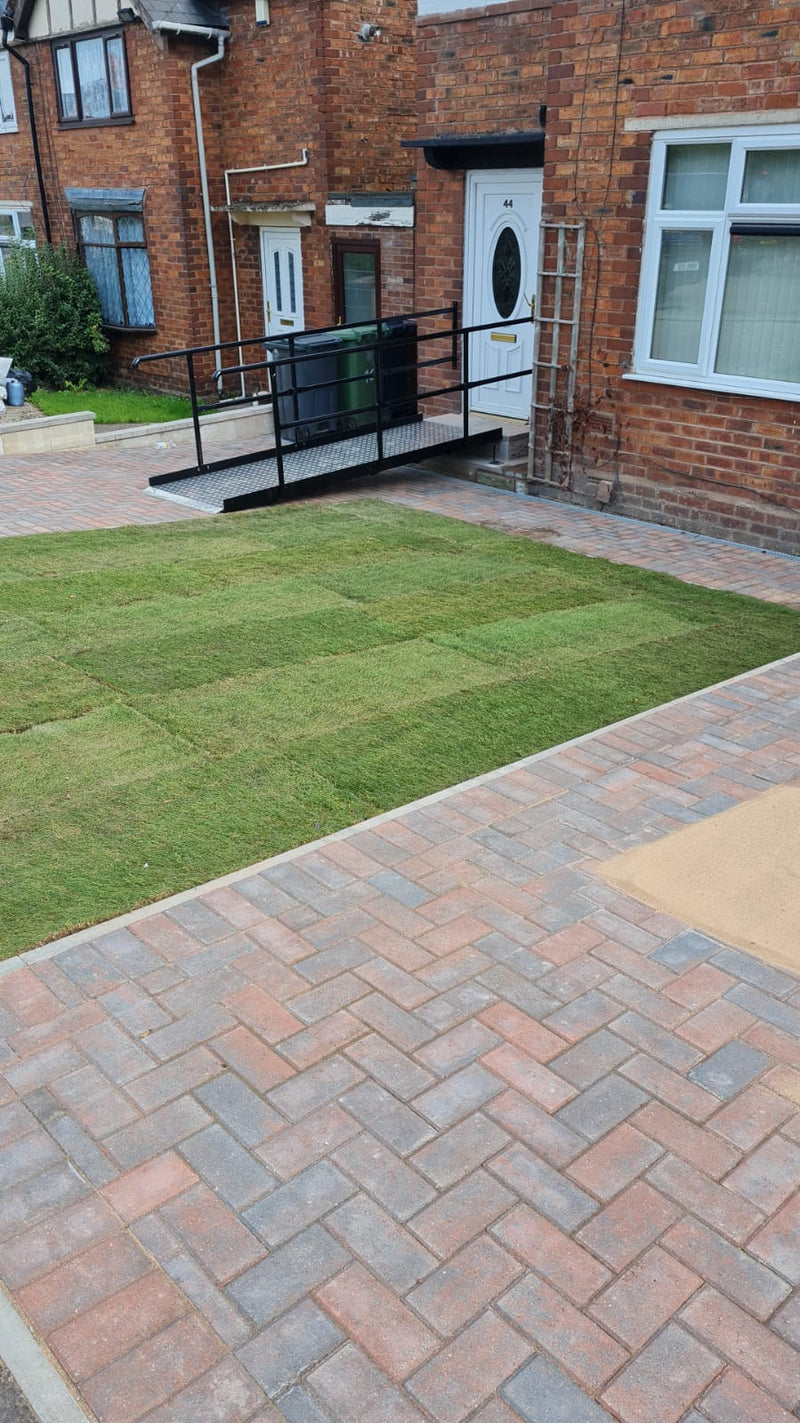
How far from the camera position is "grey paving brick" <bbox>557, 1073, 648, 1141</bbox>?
3000 millimetres

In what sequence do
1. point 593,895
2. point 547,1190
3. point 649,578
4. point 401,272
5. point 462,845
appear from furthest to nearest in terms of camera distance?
point 401,272 → point 649,578 → point 462,845 → point 593,895 → point 547,1190

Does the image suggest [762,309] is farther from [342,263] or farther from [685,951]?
[342,263]

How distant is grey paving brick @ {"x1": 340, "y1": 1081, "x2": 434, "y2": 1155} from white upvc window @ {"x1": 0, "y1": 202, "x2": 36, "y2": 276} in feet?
58.5

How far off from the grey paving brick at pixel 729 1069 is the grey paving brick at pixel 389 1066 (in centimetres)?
80

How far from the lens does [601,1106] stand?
3.07m

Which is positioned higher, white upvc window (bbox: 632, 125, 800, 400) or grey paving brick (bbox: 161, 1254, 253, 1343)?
white upvc window (bbox: 632, 125, 800, 400)

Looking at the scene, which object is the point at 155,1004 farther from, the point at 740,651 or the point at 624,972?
the point at 740,651

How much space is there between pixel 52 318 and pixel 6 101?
453 cm

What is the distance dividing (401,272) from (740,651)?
786 centimetres

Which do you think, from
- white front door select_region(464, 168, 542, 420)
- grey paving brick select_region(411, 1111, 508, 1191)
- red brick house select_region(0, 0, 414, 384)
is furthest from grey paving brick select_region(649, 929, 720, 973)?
red brick house select_region(0, 0, 414, 384)

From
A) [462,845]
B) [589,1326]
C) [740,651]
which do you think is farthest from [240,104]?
[589,1326]

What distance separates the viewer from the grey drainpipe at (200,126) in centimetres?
1365

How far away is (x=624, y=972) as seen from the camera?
362 centimetres

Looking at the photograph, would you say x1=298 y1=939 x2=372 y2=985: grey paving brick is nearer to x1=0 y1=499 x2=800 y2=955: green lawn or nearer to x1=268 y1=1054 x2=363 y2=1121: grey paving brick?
x1=268 y1=1054 x2=363 y2=1121: grey paving brick
